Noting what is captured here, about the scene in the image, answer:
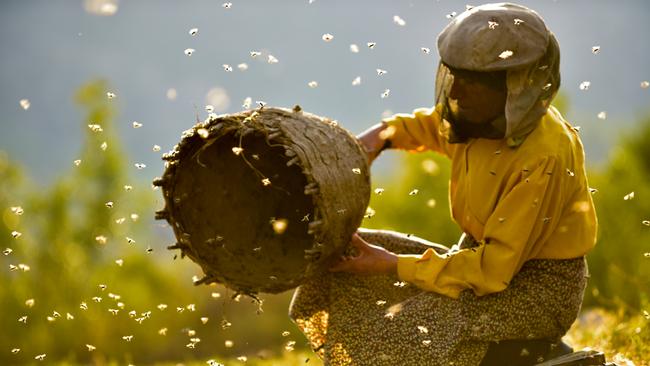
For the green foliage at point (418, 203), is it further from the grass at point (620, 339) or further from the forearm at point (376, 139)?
the forearm at point (376, 139)

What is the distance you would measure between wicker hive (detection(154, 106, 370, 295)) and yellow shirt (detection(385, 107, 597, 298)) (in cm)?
50

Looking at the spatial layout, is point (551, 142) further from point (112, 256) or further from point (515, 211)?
point (112, 256)

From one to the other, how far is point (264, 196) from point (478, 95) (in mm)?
1596

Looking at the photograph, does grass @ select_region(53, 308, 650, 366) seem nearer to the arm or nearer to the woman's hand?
the woman's hand

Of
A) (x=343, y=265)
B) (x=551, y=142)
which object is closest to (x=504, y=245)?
(x=551, y=142)

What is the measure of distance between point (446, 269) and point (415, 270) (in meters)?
0.17

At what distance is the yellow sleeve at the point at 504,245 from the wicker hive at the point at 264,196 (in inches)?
20.3

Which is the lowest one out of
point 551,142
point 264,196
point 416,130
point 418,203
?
point 551,142

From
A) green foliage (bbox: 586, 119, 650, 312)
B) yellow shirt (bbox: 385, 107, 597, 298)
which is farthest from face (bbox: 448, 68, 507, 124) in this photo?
green foliage (bbox: 586, 119, 650, 312)

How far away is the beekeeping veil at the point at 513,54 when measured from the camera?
4.37m

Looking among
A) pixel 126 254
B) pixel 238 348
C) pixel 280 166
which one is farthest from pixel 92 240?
pixel 280 166

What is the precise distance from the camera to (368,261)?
4805 millimetres

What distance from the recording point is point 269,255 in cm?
529

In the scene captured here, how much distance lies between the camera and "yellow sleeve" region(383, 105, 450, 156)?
5520 mm
